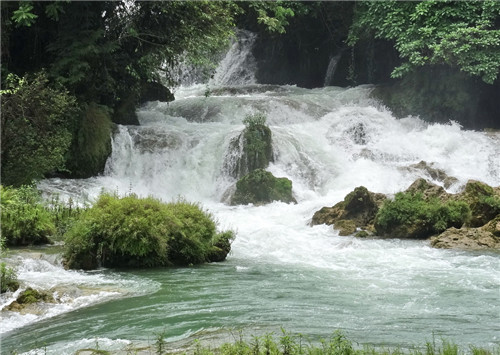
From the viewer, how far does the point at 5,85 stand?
17.2 metres

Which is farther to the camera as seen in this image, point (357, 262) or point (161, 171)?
point (161, 171)

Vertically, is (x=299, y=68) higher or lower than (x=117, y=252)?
higher

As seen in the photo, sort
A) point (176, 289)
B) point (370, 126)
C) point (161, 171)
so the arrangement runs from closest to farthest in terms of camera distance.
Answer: point (176, 289)
point (161, 171)
point (370, 126)

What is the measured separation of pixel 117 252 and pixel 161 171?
11.1 meters

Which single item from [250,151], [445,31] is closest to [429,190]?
[250,151]

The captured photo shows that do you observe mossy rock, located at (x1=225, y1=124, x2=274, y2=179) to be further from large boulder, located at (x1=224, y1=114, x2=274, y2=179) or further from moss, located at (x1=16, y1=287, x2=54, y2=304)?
moss, located at (x1=16, y1=287, x2=54, y2=304)

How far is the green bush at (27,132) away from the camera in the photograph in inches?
598

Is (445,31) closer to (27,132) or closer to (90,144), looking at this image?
(90,144)

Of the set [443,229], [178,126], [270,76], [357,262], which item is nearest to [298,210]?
[443,229]

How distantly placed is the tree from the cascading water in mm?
2848

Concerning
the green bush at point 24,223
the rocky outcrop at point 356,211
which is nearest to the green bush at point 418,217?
the rocky outcrop at point 356,211

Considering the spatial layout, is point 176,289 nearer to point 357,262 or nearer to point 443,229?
point 357,262

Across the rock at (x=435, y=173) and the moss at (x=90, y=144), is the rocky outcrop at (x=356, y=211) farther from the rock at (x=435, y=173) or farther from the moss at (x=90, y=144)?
the moss at (x=90, y=144)

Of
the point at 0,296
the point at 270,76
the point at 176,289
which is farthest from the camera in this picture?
the point at 270,76
